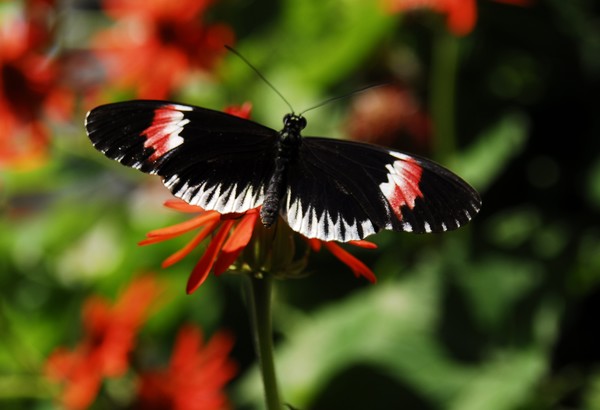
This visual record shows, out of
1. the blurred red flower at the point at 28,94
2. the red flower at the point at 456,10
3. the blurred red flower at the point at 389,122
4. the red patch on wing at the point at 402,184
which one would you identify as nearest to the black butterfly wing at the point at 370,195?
the red patch on wing at the point at 402,184

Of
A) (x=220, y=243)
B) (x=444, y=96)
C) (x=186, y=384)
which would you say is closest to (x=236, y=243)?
(x=220, y=243)

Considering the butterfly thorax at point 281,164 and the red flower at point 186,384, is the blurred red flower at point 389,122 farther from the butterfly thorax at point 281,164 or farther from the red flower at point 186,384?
the butterfly thorax at point 281,164

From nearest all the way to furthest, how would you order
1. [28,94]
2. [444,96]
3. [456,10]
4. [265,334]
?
1. [265,334]
2. [456,10]
3. [444,96]
4. [28,94]

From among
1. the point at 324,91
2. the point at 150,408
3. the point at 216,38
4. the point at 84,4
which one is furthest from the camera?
the point at 84,4

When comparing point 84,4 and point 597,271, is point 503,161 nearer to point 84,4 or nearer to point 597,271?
point 597,271

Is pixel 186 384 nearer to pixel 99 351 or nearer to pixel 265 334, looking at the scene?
pixel 99 351

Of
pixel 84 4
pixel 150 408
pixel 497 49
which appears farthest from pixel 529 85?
pixel 84 4

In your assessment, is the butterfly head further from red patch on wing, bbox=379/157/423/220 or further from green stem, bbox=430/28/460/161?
green stem, bbox=430/28/460/161
